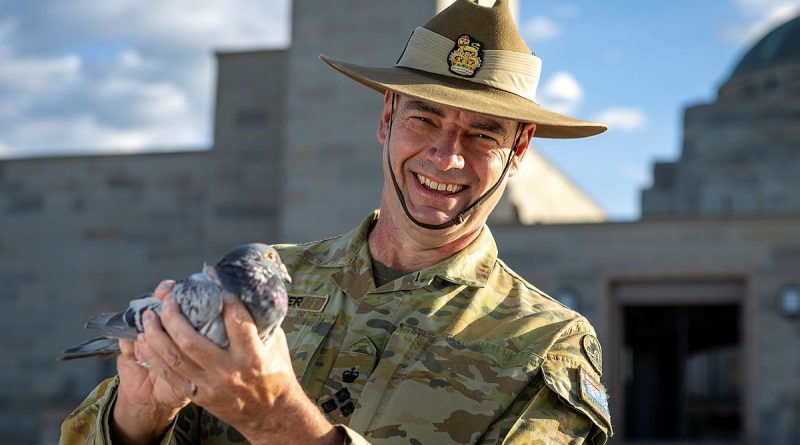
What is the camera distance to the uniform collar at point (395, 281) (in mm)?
3621

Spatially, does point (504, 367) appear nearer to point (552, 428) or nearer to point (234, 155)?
point (552, 428)

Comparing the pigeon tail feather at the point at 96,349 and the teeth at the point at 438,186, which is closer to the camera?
the pigeon tail feather at the point at 96,349

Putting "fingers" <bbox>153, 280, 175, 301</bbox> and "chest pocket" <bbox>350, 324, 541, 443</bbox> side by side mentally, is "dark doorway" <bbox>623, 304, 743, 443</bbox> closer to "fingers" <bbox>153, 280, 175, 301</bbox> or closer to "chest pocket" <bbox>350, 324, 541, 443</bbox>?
"chest pocket" <bbox>350, 324, 541, 443</bbox>

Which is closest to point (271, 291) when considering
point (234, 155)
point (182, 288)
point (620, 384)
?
point (182, 288)

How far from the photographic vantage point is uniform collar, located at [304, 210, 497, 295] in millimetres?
3621

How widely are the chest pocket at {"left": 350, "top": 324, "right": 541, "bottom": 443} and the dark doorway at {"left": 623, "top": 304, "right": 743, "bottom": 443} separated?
1873 cm

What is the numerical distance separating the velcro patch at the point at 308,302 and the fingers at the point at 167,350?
109cm

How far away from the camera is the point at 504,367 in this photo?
335 cm

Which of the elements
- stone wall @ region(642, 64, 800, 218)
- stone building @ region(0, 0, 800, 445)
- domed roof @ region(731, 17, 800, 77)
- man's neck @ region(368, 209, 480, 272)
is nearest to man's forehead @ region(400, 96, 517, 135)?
man's neck @ region(368, 209, 480, 272)

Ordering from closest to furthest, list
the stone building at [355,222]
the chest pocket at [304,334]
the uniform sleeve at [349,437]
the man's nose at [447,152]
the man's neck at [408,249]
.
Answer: the uniform sleeve at [349,437] → the chest pocket at [304,334] → the man's nose at [447,152] → the man's neck at [408,249] → the stone building at [355,222]

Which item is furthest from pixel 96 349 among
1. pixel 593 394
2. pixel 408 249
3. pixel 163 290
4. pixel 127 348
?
pixel 593 394

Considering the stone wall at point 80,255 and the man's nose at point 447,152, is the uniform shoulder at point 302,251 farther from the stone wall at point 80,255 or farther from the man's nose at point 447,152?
the stone wall at point 80,255

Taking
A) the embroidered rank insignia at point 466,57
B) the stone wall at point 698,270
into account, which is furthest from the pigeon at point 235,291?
the stone wall at point 698,270

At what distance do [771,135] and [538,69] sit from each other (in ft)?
93.0
